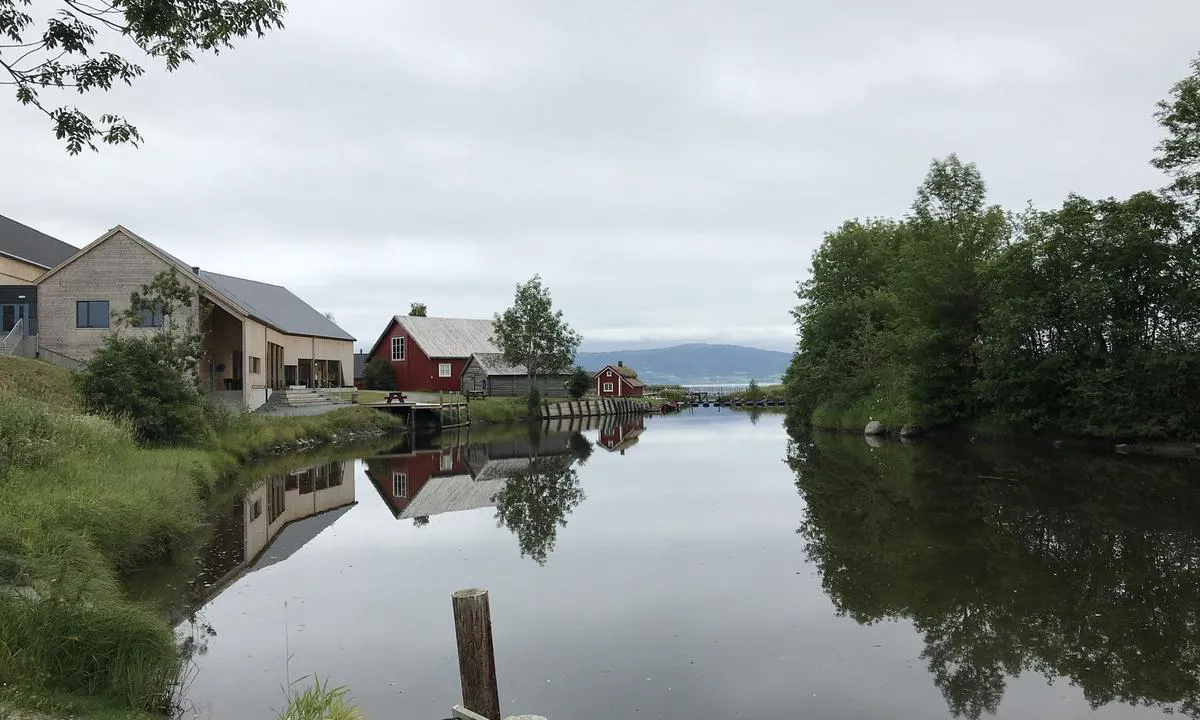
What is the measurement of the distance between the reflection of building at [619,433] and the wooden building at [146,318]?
575 inches

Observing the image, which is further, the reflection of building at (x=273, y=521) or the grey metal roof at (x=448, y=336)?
the grey metal roof at (x=448, y=336)

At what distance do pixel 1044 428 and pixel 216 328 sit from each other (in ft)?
113

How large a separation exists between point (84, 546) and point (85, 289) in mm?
27274

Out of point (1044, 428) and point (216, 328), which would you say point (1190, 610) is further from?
point (216, 328)

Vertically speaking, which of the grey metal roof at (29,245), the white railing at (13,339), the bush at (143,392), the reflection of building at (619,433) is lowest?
the reflection of building at (619,433)

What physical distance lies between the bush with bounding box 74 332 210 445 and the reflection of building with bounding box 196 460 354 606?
248 centimetres

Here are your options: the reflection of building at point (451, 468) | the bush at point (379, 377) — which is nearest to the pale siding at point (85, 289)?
the reflection of building at point (451, 468)

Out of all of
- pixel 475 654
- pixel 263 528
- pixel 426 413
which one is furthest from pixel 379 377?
pixel 475 654

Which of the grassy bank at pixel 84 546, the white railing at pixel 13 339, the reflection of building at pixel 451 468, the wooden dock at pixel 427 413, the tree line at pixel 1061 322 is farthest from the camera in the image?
the wooden dock at pixel 427 413

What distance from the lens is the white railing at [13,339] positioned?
103 feet

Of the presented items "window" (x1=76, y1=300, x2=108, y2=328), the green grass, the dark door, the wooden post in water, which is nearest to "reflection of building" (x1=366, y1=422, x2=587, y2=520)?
the green grass

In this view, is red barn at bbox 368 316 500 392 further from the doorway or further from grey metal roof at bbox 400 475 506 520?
grey metal roof at bbox 400 475 506 520

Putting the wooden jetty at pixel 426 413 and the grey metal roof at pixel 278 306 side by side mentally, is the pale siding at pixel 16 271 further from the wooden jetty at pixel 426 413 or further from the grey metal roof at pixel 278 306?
the wooden jetty at pixel 426 413

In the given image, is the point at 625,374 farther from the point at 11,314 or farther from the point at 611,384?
the point at 11,314
